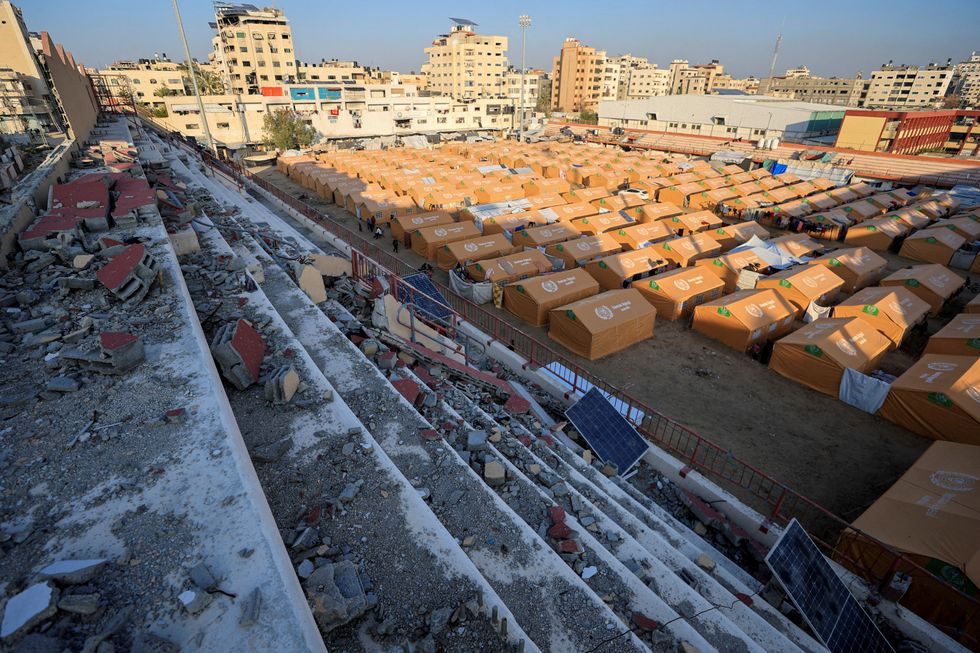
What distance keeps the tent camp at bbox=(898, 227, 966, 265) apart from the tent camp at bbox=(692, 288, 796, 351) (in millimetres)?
12521

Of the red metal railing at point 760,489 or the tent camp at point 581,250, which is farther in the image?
the tent camp at point 581,250

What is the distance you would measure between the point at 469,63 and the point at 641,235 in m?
90.6

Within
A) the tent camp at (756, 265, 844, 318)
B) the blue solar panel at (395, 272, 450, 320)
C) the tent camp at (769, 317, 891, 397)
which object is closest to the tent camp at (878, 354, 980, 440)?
the tent camp at (769, 317, 891, 397)

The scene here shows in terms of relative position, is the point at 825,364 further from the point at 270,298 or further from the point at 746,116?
the point at 746,116

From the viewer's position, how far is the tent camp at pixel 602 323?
42.1 ft

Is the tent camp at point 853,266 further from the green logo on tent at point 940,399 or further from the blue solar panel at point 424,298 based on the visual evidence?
the blue solar panel at point 424,298

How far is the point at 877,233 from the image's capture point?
22.1 m

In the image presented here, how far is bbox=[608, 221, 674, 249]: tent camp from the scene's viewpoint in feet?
67.4

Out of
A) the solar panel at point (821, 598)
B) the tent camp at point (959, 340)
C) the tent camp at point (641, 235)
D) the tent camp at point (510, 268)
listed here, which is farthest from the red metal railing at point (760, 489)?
the tent camp at point (641, 235)

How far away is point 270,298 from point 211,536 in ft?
20.9

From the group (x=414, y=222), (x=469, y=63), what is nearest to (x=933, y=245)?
(x=414, y=222)

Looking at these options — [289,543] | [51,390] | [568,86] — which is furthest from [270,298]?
[568,86]

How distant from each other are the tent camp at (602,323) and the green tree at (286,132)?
4289cm

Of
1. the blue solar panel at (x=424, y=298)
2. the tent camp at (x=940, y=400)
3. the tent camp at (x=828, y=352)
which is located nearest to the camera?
the tent camp at (x=940, y=400)
